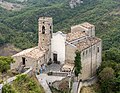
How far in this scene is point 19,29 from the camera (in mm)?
118500

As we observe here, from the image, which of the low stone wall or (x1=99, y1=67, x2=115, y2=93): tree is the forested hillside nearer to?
the low stone wall

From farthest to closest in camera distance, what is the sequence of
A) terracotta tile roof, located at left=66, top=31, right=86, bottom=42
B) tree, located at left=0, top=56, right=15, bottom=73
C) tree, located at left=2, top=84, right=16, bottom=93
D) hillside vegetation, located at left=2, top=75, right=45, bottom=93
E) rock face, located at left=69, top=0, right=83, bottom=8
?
rock face, located at left=69, top=0, right=83, bottom=8 → terracotta tile roof, located at left=66, top=31, right=86, bottom=42 → tree, located at left=0, top=56, right=15, bottom=73 → hillside vegetation, located at left=2, top=75, right=45, bottom=93 → tree, located at left=2, top=84, right=16, bottom=93

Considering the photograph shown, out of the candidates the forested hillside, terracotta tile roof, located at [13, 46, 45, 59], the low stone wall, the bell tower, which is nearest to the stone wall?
the bell tower

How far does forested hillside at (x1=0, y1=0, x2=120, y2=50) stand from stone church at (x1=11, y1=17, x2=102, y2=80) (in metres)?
31.6

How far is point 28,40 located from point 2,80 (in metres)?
68.3

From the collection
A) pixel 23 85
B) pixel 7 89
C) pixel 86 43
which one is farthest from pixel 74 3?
pixel 7 89

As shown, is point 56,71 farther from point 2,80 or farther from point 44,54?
point 2,80

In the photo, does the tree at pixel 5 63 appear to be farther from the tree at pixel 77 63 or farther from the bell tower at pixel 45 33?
the tree at pixel 77 63

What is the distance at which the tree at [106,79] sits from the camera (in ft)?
145

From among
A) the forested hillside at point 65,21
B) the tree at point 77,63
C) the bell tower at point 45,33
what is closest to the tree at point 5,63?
the bell tower at point 45,33

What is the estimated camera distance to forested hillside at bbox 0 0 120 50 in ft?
309

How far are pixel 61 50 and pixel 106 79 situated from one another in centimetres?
682

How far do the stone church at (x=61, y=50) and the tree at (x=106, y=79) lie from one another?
6.43ft

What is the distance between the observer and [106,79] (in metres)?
44.3
